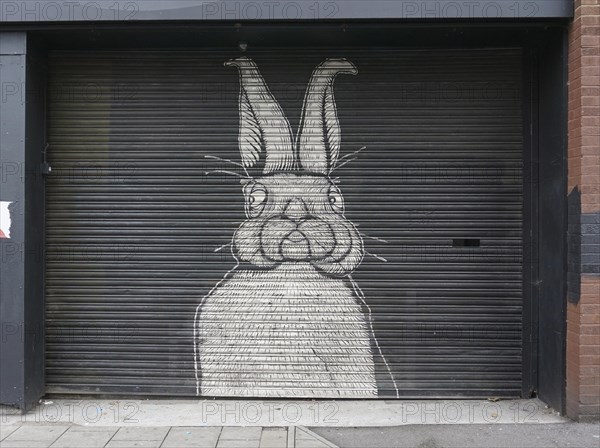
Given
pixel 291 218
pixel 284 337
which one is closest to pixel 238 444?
pixel 284 337

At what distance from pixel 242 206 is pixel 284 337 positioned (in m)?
1.35

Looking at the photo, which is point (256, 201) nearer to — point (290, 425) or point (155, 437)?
point (290, 425)

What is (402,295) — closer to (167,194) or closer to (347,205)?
(347,205)

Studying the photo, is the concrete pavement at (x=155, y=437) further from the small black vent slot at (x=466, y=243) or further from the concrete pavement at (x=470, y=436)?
the small black vent slot at (x=466, y=243)

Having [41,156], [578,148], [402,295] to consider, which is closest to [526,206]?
[578,148]

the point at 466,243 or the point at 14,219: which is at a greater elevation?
the point at 14,219

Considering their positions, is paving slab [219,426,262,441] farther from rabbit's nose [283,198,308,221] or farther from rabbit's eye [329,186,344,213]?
rabbit's eye [329,186,344,213]

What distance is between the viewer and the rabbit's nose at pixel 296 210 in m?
5.46

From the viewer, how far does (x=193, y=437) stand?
4.62 metres

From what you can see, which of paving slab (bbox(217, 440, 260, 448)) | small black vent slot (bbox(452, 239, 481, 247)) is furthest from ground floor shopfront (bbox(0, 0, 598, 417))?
paving slab (bbox(217, 440, 260, 448))

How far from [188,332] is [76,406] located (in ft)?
4.10

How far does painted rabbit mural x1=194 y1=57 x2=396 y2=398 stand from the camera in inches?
214

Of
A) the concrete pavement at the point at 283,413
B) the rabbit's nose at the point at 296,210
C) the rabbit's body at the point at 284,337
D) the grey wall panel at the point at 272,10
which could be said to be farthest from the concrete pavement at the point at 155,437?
the grey wall panel at the point at 272,10

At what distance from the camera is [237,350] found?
17.9 ft
